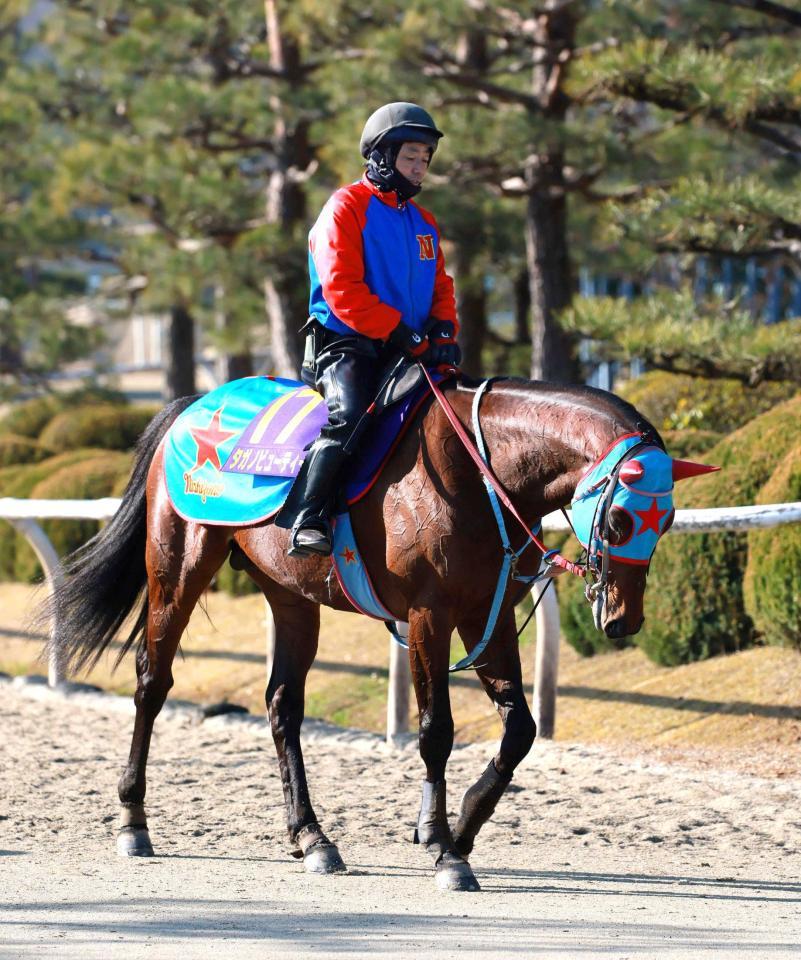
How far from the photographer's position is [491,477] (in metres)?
4.50

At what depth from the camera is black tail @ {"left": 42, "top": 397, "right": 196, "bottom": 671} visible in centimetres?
597

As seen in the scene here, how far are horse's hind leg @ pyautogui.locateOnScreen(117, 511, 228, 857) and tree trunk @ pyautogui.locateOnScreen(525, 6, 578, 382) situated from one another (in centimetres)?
720

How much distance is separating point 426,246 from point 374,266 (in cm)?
25

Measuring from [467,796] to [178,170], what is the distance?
1167 centimetres

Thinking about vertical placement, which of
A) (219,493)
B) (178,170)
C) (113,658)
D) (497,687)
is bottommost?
(113,658)

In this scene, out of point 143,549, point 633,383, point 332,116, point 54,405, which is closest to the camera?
point 143,549

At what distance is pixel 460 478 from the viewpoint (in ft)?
15.1

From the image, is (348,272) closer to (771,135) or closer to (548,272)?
(771,135)

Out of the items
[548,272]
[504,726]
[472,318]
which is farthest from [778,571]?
[472,318]

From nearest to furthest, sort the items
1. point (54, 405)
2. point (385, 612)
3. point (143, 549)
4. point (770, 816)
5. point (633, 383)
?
point (385, 612)
point (770, 816)
point (143, 549)
point (633, 383)
point (54, 405)

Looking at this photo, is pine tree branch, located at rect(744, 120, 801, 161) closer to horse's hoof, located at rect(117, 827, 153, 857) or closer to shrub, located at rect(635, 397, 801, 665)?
shrub, located at rect(635, 397, 801, 665)

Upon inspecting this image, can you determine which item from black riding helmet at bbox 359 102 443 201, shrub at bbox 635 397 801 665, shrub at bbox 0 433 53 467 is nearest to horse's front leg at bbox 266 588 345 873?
black riding helmet at bbox 359 102 443 201

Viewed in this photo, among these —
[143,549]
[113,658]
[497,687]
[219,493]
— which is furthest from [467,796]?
[113,658]

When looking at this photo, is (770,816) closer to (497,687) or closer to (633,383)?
(497,687)
